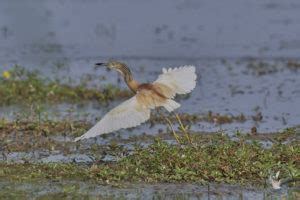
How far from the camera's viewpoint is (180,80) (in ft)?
29.5

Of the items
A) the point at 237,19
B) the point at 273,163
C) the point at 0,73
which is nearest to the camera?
the point at 273,163

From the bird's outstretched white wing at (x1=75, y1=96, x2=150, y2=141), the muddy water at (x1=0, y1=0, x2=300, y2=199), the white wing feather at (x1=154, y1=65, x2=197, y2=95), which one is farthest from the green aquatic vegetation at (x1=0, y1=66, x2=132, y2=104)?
the bird's outstretched white wing at (x1=75, y1=96, x2=150, y2=141)

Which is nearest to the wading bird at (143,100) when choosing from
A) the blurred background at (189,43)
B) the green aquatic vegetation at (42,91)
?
the blurred background at (189,43)

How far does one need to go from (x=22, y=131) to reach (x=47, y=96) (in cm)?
229

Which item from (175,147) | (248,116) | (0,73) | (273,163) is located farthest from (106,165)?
(0,73)

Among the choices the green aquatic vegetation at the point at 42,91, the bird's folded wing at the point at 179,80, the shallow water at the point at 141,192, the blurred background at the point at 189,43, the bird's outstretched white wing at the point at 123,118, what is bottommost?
the shallow water at the point at 141,192

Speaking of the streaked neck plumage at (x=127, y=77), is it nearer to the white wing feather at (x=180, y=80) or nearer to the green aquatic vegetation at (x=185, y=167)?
the white wing feather at (x=180, y=80)

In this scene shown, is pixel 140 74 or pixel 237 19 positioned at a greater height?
pixel 237 19

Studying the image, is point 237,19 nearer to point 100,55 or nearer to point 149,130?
point 100,55

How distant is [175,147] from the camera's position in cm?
830

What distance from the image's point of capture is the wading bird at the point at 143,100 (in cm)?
835

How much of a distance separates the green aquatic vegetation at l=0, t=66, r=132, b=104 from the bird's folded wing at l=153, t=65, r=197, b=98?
12.5 ft

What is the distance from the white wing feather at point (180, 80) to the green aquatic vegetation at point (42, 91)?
12.5 ft

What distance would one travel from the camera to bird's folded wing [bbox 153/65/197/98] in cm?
896
